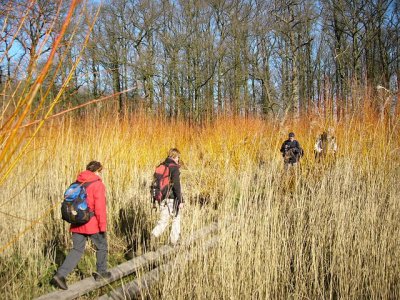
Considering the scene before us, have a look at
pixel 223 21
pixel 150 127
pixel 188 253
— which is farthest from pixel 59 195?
pixel 223 21

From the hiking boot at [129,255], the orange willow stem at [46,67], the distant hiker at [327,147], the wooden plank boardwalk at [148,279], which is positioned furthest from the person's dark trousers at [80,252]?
the distant hiker at [327,147]

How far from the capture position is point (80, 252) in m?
3.01

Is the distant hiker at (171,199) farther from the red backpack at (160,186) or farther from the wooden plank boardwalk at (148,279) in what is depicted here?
the wooden plank boardwalk at (148,279)

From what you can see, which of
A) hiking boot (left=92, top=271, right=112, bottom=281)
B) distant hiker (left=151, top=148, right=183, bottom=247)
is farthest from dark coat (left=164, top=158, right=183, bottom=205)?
hiking boot (left=92, top=271, right=112, bottom=281)

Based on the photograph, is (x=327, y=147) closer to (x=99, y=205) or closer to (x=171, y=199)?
(x=171, y=199)

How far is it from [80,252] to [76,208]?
0.49 meters

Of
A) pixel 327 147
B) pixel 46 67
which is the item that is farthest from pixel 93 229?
pixel 327 147

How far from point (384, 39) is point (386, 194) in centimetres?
1775

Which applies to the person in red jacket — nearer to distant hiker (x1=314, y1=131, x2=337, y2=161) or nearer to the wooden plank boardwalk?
the wooden plank boardwalk

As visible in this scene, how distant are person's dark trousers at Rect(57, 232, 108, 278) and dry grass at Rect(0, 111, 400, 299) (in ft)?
1.00

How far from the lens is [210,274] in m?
2.38

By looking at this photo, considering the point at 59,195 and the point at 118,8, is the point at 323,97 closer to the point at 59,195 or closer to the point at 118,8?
the point at 59,195

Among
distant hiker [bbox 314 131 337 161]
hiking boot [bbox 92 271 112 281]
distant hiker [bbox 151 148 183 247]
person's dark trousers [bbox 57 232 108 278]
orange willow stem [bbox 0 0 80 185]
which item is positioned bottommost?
hiking boot [bbox 92 271 112 281]

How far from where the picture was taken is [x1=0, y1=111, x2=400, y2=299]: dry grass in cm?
233
